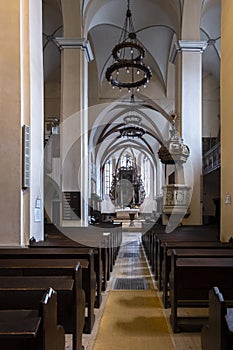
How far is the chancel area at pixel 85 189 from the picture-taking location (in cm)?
280

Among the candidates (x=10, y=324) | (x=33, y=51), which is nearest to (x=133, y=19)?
(x=33, y=51)

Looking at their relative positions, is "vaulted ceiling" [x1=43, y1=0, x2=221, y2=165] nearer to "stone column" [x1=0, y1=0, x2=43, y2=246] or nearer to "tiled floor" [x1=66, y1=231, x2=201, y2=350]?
"stone column" [x1=0, y1=0, x2=43, y2=246]

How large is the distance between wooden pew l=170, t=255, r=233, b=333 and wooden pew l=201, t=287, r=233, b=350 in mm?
1331

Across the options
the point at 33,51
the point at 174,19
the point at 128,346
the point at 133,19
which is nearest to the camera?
the point at 128,346

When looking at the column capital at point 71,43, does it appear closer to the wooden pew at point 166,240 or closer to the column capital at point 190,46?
the column capital at point 190,46

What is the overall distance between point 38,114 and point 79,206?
171 inches

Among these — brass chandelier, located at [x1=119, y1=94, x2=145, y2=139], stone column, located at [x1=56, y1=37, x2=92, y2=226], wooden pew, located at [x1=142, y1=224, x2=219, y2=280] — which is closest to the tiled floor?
wooden pew, located at [x1=142, y1=224, x2=219, y2=280]

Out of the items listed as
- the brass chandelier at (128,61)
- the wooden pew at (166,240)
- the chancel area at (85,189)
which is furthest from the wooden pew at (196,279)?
the brass chandelier at (128,61)

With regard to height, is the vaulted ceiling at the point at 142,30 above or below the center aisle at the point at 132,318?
above

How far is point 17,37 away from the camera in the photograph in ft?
16.5

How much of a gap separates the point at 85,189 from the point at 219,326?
8.46 m

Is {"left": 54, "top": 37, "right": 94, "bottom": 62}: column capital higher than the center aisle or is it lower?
higher

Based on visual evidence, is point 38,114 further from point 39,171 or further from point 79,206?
point 79,206

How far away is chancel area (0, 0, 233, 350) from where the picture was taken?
2797mm
